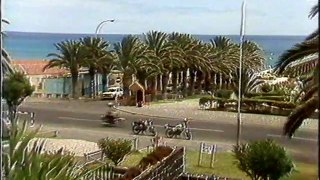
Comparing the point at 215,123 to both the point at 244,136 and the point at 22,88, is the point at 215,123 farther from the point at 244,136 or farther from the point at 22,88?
the point at 22,88

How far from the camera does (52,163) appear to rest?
7.61 feet

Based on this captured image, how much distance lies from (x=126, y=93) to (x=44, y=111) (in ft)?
9.41

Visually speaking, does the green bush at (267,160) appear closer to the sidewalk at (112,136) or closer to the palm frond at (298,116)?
the palm frond at (298,116)

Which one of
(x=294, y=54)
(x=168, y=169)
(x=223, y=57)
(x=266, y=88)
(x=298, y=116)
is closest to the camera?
(x=298, y=116)

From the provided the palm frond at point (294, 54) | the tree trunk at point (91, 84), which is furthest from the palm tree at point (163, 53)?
the palm frond at point (294, 54)

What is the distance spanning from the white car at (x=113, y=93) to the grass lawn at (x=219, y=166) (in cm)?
707

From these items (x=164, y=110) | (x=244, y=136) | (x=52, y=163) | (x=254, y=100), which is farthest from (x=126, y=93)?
(x=52, y=163)

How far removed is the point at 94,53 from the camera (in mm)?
13523

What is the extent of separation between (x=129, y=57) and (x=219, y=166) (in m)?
7.73

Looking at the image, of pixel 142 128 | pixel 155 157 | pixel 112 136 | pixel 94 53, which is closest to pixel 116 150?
pixel 155 157

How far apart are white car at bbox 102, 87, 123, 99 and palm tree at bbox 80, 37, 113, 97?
0.47 metres

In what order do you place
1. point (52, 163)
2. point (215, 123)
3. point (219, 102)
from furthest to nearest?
point (219, 102), point (215, 123), point (52, 163)

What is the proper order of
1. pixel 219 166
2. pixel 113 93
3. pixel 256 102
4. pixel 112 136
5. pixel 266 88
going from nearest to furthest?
pixel 219 166, pixel 112 136, pixel 256 102, pixel 266 88, pixel 113 93

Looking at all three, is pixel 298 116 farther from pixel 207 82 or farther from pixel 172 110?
pixel 207 82
